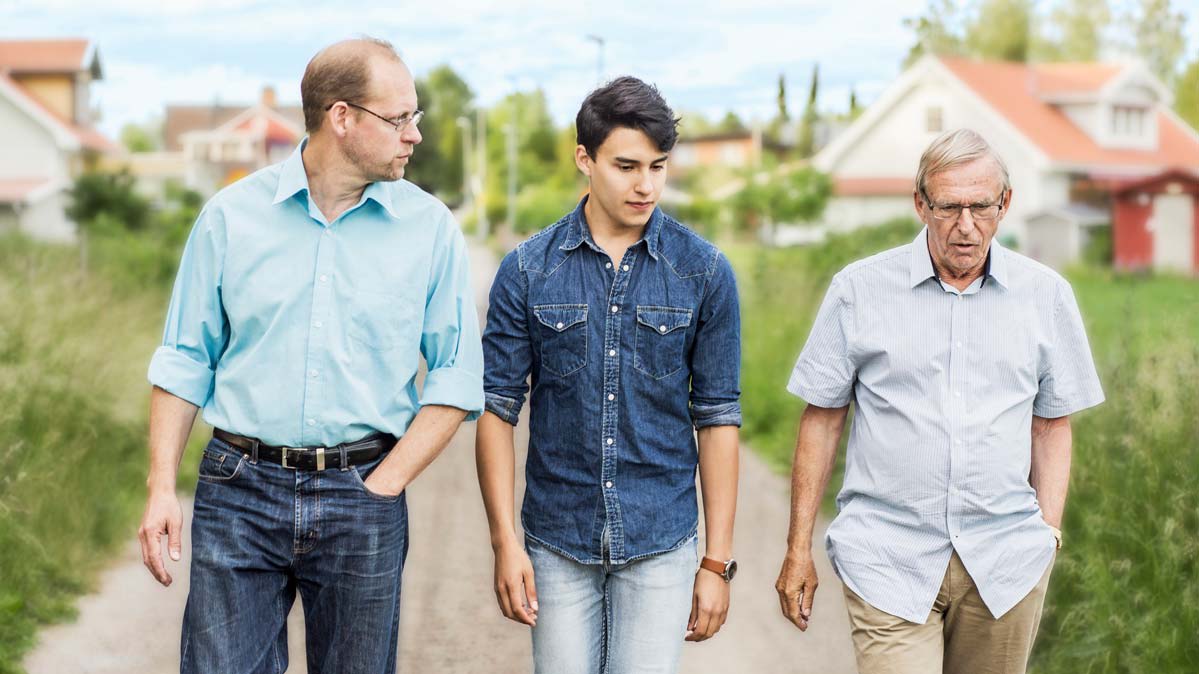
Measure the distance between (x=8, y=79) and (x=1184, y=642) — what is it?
45.8 m

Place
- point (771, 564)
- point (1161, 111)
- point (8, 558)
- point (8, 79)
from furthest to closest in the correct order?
point (1161, 111), point (8, 79), point (771, 564), point (8, 558)

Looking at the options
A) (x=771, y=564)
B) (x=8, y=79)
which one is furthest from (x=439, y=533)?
(x=8, y=79)

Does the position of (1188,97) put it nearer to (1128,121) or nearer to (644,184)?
(1128,121)

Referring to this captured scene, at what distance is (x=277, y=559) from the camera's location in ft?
11.5

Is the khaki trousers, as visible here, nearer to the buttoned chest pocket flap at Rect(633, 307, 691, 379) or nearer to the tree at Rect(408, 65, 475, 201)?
the buttoned chest pocket flap at Rect(633, 307, 691, 379)

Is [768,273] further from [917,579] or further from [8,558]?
[917,579]

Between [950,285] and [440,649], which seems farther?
[440,649]

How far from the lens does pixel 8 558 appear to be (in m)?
6.56

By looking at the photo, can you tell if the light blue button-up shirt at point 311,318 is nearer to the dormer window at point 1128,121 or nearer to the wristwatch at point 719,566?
the wristwatch at point 719,566

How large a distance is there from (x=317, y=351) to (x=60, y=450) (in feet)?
17.2

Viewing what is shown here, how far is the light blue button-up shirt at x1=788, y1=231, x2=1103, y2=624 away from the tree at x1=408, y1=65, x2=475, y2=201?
65006 millimetres

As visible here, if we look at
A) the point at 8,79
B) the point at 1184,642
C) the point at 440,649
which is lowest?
the point at 440,649

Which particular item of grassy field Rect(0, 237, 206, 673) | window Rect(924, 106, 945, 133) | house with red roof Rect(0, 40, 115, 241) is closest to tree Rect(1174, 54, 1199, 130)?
window Rect(924, 106, 945, 133)

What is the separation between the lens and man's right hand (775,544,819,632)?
12.6ft
